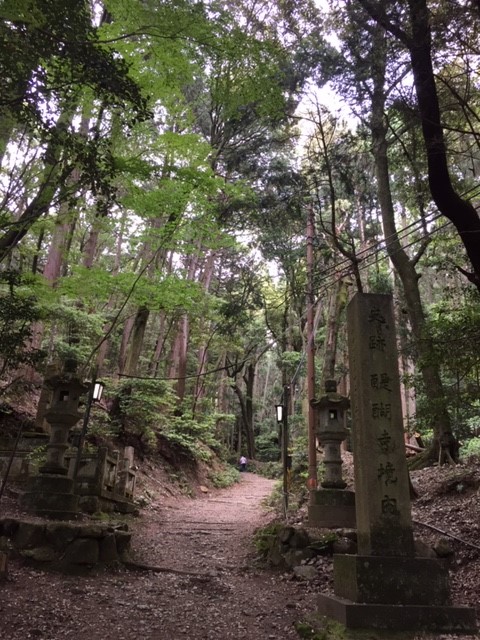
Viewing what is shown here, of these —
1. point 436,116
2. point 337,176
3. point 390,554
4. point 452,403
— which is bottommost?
point 390,554

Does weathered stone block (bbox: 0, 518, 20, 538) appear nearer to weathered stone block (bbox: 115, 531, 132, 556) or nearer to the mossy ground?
weathered stone block (bbox: 115, 531, 132, 556)

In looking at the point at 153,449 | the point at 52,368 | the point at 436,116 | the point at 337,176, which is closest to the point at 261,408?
the point at 153,449

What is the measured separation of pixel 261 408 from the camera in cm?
4122

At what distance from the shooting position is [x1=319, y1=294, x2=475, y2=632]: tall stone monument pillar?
4230mm

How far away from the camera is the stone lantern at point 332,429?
366 inches

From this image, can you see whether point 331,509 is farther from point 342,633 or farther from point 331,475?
point 342,633

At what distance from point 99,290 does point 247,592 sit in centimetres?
610

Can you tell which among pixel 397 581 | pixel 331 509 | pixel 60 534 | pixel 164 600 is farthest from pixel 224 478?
pixel 397 581

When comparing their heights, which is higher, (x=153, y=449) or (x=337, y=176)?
(x=337, y=176)

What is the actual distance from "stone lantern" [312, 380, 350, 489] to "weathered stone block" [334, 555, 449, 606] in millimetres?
4685

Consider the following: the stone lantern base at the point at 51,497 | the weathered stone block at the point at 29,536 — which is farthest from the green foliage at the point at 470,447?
the weathered stone block at the point at 29,536

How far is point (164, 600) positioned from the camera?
5.49m

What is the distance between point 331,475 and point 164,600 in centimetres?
460

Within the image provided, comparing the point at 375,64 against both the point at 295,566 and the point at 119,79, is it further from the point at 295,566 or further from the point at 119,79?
the point at 295,566
